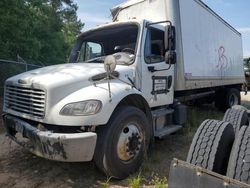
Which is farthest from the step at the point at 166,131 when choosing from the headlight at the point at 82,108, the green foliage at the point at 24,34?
the green foliage at the point at 24,34

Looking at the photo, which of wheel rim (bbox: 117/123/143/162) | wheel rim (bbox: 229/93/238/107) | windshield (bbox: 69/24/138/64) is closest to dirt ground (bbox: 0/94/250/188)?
wheel rim (bbox: 117/123/143/162)

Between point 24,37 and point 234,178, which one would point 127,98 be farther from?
point 24,37

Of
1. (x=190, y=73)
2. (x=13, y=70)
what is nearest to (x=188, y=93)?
(x=190, y=73)

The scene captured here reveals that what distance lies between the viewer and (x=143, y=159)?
507cm

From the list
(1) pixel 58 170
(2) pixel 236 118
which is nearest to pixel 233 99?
(2) pixel 236 118

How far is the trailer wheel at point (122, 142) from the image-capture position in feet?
14.0

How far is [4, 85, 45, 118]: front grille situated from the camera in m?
4.34

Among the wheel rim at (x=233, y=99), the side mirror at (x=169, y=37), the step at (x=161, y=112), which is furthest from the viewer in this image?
the wheel rim at (x=233, y=99)

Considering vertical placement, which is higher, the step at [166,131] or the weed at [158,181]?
the step at [166,131]

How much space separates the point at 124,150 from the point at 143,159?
65 centimetres

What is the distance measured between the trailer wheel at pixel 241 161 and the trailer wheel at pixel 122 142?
188 cm

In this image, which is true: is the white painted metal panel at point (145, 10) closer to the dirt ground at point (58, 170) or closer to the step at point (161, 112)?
the step at point (161, 112)

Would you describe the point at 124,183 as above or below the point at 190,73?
below

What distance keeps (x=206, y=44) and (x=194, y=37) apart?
1186 mm
